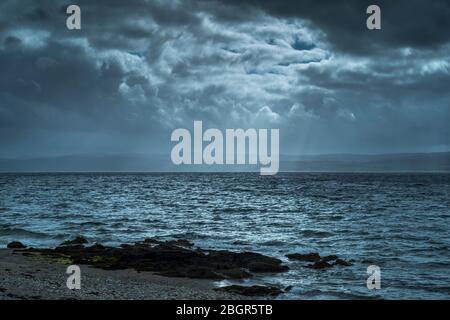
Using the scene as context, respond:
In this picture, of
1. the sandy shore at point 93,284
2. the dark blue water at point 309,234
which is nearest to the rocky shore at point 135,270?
the sandy shore at point 93,284

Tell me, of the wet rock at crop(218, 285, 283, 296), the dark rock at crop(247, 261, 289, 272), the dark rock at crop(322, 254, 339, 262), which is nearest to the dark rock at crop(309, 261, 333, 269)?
the dark rock at crop(322, 254, 339, 262)

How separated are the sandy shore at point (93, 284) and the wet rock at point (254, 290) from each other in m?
0.63

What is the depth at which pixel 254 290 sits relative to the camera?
1920cm

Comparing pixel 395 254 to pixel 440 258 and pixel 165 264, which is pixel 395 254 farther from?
pixel 165 264

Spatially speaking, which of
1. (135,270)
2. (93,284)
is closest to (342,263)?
(135,270)

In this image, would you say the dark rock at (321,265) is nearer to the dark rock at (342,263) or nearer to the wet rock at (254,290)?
the dark rock at (342,263)

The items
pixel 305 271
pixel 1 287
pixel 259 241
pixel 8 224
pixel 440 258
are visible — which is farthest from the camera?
pixel 8 224

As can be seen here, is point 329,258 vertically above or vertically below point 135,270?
below

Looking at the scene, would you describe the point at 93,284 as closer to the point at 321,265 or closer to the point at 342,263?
the point at 321,265

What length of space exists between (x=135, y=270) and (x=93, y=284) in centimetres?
424

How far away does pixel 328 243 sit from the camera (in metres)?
34.4
